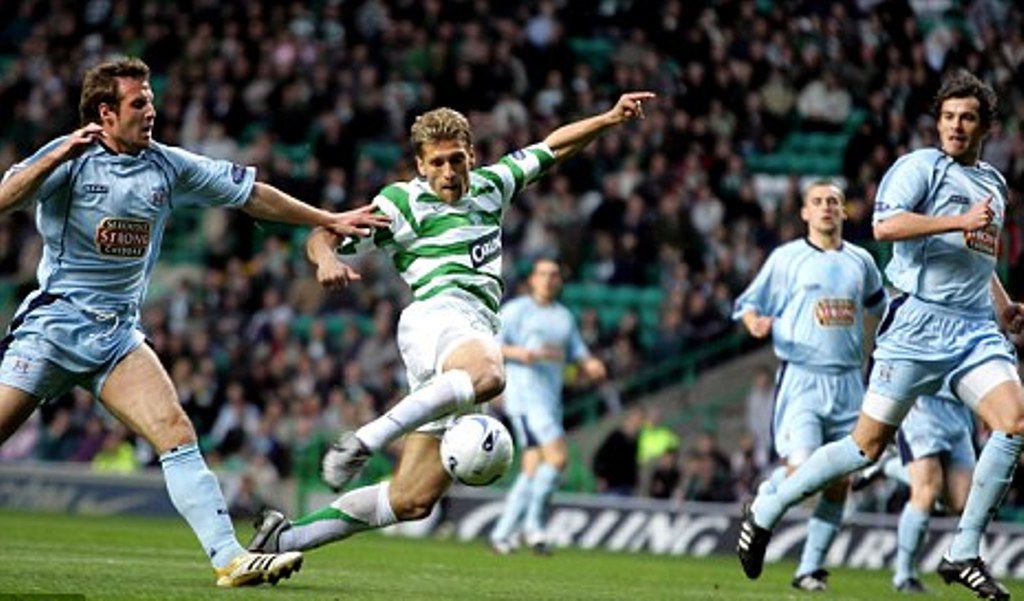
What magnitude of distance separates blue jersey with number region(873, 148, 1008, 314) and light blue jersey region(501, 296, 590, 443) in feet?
22.6

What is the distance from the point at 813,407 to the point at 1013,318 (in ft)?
8.60

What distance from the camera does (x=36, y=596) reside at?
8.28 m

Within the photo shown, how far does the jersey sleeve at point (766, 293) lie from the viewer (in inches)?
528

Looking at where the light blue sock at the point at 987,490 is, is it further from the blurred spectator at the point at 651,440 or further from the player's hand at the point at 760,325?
the blurred spectator at the point at 651,440

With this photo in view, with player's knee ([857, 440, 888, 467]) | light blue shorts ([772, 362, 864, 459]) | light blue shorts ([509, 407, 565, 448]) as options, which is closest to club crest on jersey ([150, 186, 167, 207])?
player's knee ([857, 440, 888, 467])

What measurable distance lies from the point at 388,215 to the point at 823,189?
434cm

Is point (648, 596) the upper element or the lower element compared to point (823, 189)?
lower

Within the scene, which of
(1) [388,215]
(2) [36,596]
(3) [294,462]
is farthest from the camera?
(3) [294,462]

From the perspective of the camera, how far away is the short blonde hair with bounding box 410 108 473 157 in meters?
9.81

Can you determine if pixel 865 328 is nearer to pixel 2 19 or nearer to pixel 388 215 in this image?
pixel 388 215

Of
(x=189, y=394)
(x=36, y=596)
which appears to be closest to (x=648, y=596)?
(x=36, y=596)

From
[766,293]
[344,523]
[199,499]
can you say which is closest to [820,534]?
[766,293]

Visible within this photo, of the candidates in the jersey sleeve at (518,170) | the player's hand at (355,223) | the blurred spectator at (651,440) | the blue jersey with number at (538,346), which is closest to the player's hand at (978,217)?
the jersey sleeve at (518,170)

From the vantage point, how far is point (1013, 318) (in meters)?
10.7
